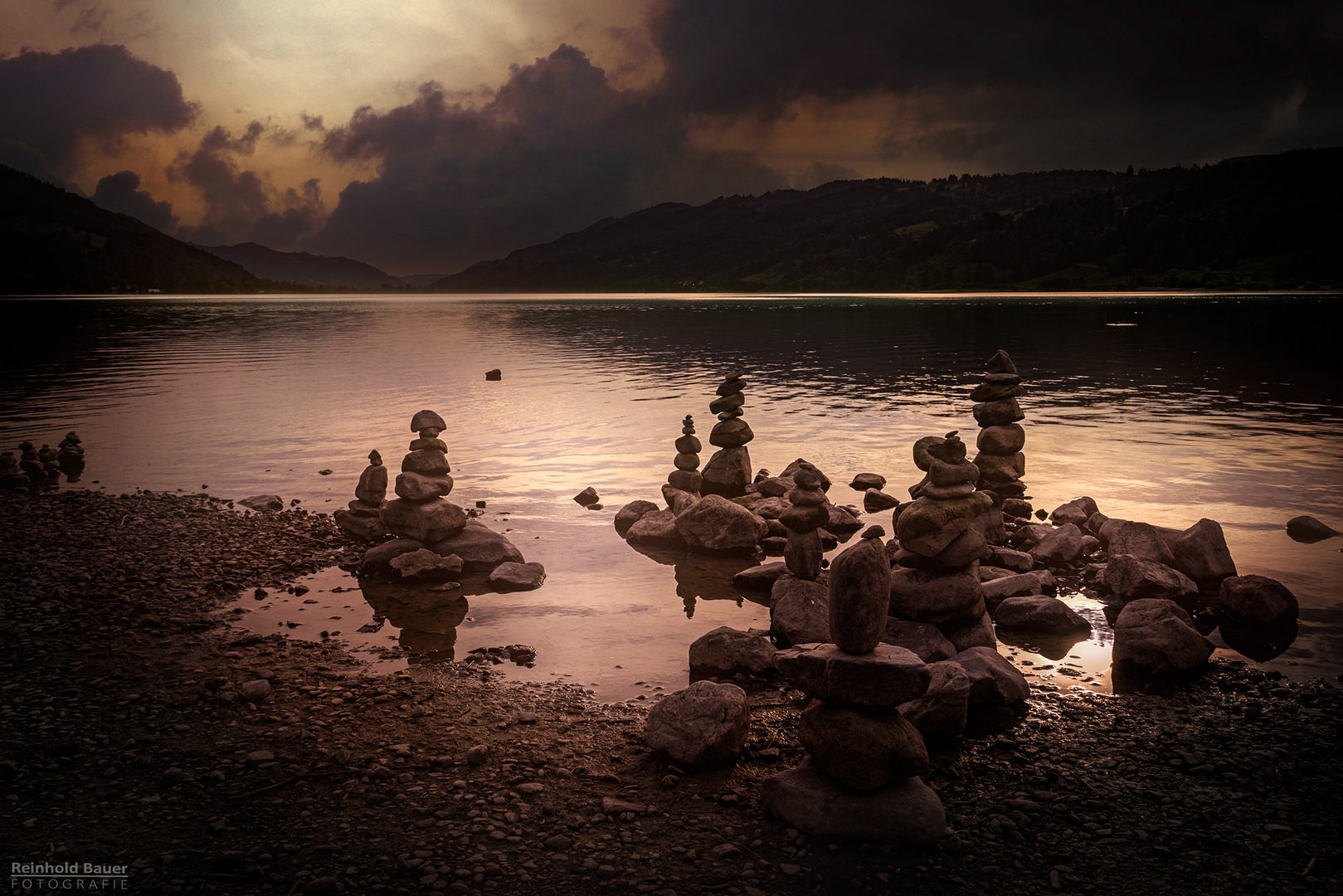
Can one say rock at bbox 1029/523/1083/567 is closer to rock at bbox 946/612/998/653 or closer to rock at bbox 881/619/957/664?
rock at bbox 946/612/998/653

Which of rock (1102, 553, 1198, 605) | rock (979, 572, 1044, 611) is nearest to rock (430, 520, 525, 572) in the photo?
rock (979, 572, 1044, 611)

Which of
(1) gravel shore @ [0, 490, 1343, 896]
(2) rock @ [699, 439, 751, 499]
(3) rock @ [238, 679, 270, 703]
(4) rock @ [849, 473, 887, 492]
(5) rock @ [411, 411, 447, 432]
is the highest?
(5) rock @ [411, 411, 447, 432]

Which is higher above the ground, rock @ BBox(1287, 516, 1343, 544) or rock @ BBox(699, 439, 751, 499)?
rock @ BBox(699, 439, 751, 499)

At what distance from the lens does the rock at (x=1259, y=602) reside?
44.9ft

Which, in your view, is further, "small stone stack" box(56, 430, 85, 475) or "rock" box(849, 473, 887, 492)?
"small stone stack" box(56, 430, 85, 475)

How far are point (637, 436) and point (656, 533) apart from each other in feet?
53.1

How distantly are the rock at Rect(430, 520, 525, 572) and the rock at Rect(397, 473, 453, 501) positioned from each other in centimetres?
106

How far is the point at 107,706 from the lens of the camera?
1085 centimetres

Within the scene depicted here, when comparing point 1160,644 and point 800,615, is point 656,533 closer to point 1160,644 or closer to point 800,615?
point 800,615

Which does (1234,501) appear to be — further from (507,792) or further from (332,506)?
(332,506)

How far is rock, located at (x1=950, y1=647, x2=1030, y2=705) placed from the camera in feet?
36.5

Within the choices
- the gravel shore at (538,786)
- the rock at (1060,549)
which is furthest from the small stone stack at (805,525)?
the rock at (1060,549)

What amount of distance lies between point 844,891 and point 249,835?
612cm

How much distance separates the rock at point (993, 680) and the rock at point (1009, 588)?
134 inches
